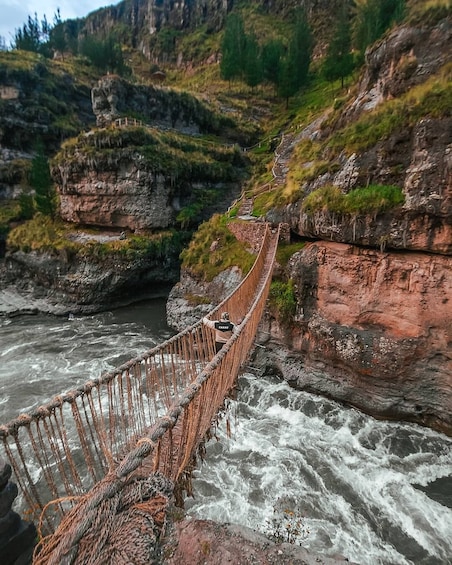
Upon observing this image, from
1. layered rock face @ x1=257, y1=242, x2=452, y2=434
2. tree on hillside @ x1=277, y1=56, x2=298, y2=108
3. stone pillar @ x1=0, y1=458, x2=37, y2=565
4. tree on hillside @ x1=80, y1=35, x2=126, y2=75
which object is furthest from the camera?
tree on hillside @ x1=80, y1=35, x2=126, y2=75

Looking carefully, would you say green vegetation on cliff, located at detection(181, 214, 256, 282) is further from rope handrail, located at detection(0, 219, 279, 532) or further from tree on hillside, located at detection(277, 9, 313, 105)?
tree on hillside, located at detection(277, 9, 313, 105)

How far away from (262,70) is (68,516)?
132ft

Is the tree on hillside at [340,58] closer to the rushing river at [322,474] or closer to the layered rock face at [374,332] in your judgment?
the layered rock face at [374,332]

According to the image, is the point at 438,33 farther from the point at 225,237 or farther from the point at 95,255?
the point at 95,255

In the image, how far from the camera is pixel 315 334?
361 inches

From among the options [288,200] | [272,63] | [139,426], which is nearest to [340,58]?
[272,63]

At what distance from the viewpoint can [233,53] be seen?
34.3 metres

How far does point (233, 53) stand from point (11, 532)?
42.2 metres

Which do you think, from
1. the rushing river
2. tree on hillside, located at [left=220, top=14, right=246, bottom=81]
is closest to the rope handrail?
the rushing river

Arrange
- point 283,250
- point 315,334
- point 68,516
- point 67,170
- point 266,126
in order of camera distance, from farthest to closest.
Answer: point 266,126
point 67,170
point 283,250
point 315,334
point 68,516

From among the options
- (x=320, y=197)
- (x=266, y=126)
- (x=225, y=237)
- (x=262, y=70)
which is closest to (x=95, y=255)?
(x=225, y=237)

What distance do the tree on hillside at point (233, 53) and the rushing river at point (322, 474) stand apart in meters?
36.8

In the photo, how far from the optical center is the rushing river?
18.8 feet

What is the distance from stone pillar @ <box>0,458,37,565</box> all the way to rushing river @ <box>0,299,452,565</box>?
4.02 m
